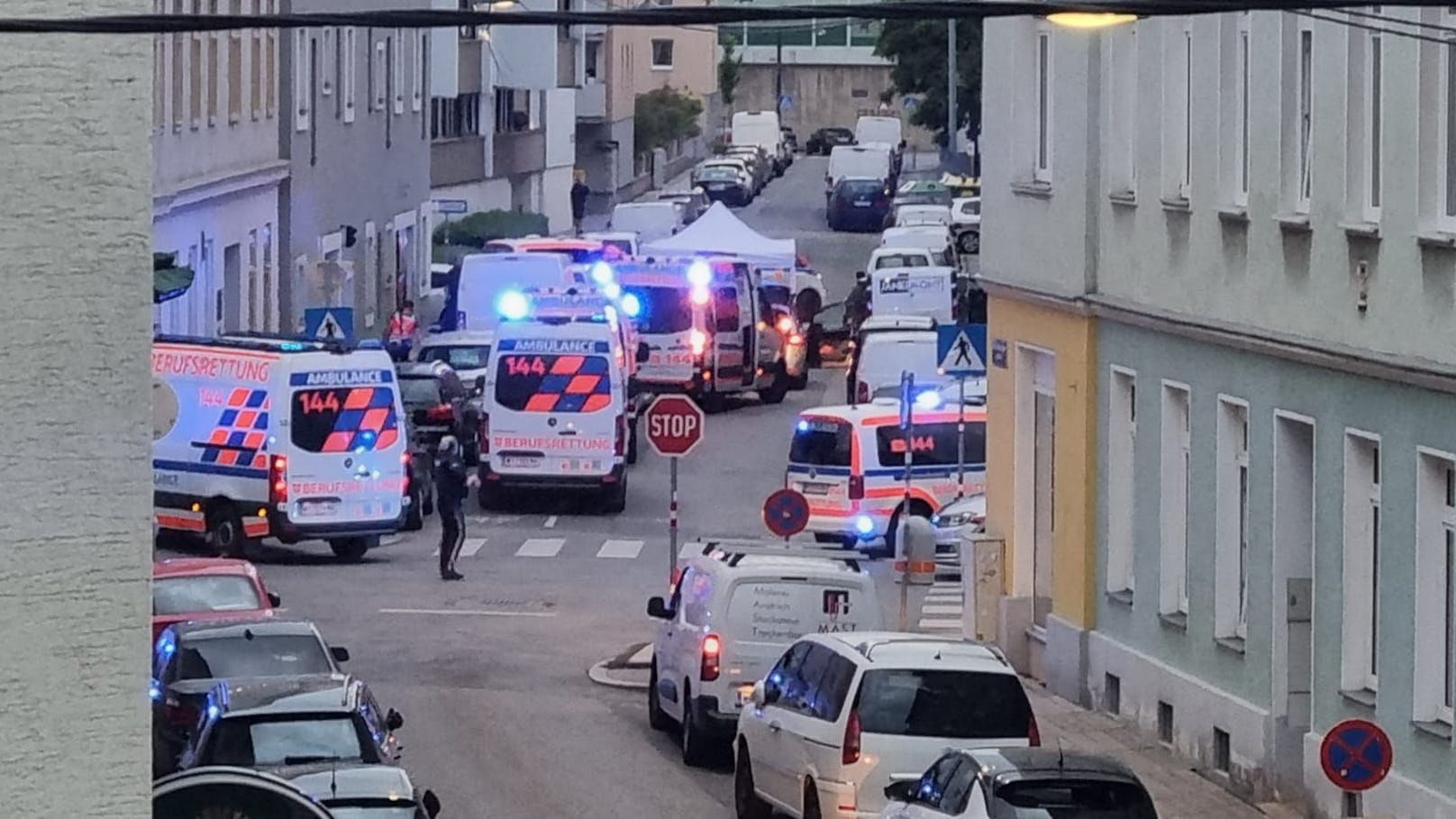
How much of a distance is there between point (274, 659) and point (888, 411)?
1629cm

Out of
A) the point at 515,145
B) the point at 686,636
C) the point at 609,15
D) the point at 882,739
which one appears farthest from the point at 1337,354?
the point at 515,145

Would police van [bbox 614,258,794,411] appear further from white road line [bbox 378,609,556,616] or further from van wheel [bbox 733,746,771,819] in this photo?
van wheel [bbox 733,746,771,819]

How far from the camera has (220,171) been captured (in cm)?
5050

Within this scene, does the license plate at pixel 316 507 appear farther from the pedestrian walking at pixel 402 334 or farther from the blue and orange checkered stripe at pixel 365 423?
the pedestrian walking at pixel 402 334

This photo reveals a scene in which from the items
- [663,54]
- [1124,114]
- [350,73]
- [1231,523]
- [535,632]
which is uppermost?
[663,54]

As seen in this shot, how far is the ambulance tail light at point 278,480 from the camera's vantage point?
34500mm

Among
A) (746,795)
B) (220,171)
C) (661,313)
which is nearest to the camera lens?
(746,795)

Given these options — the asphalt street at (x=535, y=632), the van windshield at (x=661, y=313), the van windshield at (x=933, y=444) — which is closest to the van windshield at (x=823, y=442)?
the van windshield at (x=933, y=444)

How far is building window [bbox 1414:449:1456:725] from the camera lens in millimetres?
19078

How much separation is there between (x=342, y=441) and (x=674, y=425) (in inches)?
239

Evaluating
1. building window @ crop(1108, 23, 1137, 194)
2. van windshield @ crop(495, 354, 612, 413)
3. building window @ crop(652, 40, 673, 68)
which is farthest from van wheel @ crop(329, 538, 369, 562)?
building window @ crop(652, 40, 673, 68)

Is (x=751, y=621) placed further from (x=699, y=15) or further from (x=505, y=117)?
(x=505, y=117)

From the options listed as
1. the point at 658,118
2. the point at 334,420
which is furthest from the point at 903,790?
the point at 658,118

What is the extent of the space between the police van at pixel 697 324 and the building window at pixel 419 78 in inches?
787
